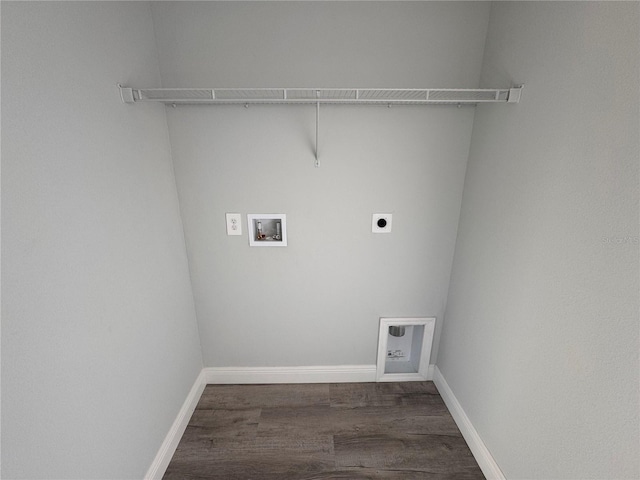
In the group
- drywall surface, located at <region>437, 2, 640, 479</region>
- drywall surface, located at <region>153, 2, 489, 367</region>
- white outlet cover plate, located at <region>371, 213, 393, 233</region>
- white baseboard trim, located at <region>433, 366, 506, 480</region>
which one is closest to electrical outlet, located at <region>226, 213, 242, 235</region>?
drywall surface, located at <region>153, 2, 489, 367</region>

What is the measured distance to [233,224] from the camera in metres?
1.85

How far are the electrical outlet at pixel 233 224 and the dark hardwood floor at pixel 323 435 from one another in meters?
1.20

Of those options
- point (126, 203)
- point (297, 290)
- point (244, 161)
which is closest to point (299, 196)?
point (244, 161)

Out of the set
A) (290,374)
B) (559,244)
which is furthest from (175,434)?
(559,244)

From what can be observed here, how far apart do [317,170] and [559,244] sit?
1210 mm

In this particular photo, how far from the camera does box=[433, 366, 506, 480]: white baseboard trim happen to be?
155cm

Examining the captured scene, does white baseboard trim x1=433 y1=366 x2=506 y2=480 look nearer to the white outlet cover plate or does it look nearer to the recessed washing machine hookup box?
the recessed washing machine hookup box

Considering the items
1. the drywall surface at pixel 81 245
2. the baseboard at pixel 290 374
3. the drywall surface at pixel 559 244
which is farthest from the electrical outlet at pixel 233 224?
the drywall surface at pixel 559 244

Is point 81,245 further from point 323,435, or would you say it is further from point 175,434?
point 323,435

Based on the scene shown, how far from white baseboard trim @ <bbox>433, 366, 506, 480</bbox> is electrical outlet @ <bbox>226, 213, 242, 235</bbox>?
1772 mm

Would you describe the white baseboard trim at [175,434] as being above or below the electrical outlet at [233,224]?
below

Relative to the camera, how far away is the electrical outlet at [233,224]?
1.84m

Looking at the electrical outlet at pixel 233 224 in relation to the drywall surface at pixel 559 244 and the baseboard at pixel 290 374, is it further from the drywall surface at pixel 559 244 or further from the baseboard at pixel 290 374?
the drywall surface at pixel 559 244

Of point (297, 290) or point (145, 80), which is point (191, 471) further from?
point (145, 80)
